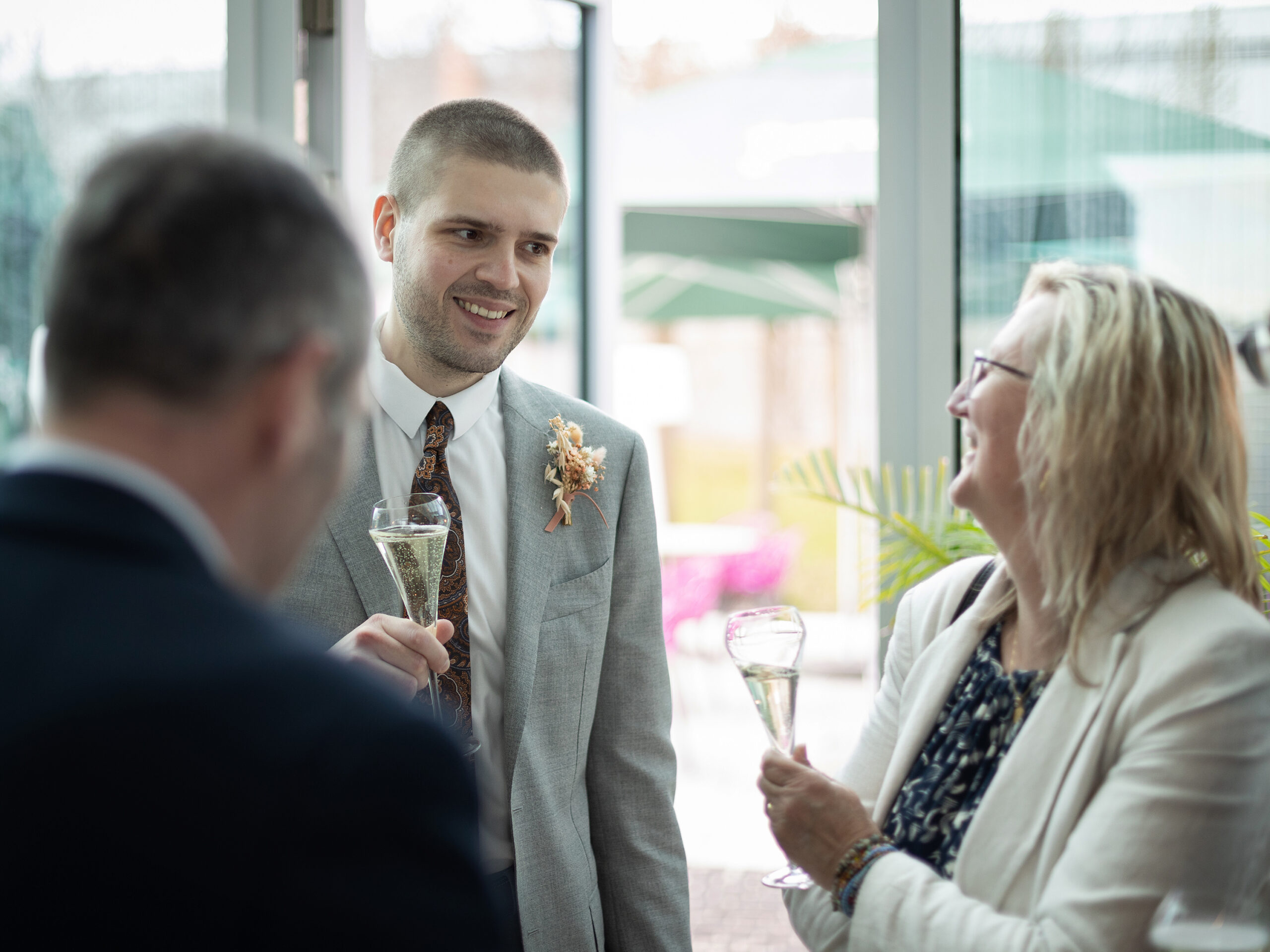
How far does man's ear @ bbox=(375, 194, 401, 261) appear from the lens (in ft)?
6.24

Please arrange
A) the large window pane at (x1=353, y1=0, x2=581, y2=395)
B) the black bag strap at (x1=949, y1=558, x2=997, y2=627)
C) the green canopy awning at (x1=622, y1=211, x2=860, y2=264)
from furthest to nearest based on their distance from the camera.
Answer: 1. the green canopy awning at (x1=622, y1=211, x2=860, y2=264)
2. the large window pane at (x1=353, y1=0, x2=581, y2=395)
3. the black bag strap at (x1=949, y1=558, x2=997, y2=627)

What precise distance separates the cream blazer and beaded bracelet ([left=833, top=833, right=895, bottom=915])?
17mm

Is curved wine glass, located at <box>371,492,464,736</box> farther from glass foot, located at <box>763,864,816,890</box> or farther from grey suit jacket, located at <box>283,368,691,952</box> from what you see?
glass foot, located at <box>763,864,816,890</box>

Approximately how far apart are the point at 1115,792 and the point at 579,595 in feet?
2.88

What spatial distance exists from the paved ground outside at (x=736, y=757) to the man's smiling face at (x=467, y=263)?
1.24 metres

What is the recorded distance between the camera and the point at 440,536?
58.1 inches

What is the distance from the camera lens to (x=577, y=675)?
5.73ft

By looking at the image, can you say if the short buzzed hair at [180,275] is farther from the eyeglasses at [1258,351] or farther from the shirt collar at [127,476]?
the eyeglasses at [1258,351]

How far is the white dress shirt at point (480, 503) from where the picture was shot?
1.67 metres

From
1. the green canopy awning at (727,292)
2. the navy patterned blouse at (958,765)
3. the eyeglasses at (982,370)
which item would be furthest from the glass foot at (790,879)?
the green canopy awning at (727,292)

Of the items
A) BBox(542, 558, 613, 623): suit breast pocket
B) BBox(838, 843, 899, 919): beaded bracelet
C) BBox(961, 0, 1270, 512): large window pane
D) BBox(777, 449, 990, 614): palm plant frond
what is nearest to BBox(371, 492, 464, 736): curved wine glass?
BBox(542, 558, 613, 623): suit breast pocket

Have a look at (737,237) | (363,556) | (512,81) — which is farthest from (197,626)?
(737,237)

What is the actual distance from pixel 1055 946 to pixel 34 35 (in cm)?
248

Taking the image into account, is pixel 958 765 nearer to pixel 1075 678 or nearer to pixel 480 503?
pixel 1075 678
